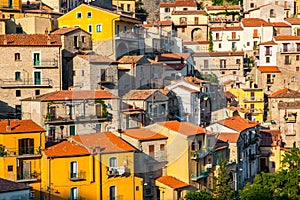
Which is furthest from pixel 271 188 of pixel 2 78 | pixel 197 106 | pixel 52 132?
pixel 2 78

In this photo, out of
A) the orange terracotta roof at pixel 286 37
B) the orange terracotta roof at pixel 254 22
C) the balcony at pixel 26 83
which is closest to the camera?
the balcony at pixel 26 83

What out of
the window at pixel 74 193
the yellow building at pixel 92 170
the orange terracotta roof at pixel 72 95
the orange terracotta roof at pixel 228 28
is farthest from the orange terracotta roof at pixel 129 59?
the orange terracotta roof at pixel 228 28

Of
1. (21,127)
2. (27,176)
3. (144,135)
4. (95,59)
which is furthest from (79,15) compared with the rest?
(27,176)

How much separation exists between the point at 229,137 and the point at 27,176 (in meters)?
8.08

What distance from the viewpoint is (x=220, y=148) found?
2345 centimetres

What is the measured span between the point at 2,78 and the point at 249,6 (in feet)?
74.7

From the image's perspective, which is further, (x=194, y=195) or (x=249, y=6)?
(x=249, y=6)

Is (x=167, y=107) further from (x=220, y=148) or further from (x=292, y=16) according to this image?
(x=292, y=16)

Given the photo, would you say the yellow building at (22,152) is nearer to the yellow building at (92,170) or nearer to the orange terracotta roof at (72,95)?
the yellow building at (92,170)

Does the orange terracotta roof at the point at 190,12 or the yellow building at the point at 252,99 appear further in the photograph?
the orange terracotta roof at the point at 190,12

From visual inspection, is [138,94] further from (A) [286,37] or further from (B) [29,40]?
(A) [286,37]

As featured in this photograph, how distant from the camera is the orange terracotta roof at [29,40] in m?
23.0

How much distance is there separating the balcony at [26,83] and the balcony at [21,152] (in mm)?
4181

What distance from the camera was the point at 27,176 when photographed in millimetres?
19031
